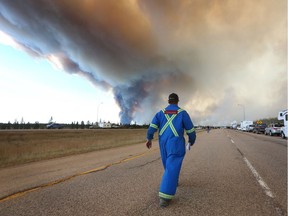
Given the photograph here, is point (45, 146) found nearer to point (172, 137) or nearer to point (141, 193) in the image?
point (141, 193)

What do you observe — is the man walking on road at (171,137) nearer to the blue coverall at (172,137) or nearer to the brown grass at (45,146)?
the blue coverall at (172,137)

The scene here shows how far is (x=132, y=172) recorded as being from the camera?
7891 mm

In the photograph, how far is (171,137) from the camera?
15.9 feet

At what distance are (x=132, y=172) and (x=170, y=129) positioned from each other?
347cm

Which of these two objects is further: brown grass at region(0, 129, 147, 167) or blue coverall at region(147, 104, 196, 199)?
brown grass at region(0, 129, 147, 167)

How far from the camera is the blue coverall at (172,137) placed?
182 inches

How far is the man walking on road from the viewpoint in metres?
4.58

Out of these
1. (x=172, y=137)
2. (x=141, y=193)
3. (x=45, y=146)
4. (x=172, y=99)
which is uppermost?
(x=172, y=99)

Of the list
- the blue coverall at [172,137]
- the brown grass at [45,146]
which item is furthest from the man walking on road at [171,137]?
the brown grass at [45,146]

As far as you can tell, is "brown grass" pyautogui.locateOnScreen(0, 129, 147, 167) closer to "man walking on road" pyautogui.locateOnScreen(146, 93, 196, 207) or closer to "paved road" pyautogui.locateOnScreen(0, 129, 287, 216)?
"paved road" pyautogui.locateOnScreen(0, 129, 287, 216)

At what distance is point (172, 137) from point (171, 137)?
19 mm

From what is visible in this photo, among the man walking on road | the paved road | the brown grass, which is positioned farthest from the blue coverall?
the brown grass

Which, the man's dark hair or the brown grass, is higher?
the man's dark hair

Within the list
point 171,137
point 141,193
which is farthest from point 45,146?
point 171,137
